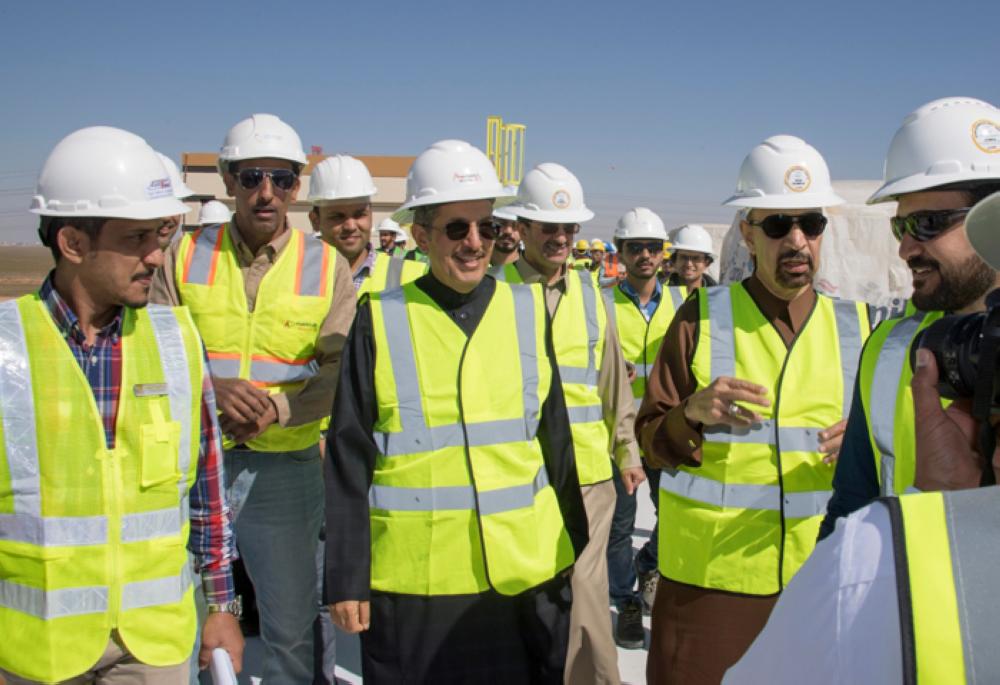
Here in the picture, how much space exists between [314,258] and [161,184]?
117 centimetres

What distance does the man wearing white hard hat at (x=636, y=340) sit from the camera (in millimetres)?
4723

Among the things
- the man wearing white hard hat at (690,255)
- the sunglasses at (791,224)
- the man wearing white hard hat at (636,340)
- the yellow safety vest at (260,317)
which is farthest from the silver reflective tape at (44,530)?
the man wearing white hard hat at (690,255)

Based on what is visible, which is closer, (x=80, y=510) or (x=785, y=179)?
(x=80, y=510)

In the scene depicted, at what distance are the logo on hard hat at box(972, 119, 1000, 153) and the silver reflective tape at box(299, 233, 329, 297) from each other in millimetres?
2402

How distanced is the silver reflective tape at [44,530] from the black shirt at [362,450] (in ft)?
2.25

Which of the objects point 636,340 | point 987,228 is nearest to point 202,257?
point 987,228

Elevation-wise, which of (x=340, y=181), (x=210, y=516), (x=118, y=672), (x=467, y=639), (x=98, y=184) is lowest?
(x=467, y=639)

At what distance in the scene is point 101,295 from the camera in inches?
85.8

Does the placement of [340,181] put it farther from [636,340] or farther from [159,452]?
[159,452]

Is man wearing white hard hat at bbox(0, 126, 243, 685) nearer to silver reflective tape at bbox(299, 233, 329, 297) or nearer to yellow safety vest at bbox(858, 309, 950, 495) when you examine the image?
silver reflective tape at bbox(299, 233, 329, 297)

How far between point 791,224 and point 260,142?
2238 millimetres

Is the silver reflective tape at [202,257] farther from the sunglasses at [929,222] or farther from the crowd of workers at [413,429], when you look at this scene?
the sunglasses at [929,222]

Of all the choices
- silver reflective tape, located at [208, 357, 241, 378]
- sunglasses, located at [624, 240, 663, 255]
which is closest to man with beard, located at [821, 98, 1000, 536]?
silver reflective tape, located at [208, 357, 241, 378]

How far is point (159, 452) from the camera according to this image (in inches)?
85.7
